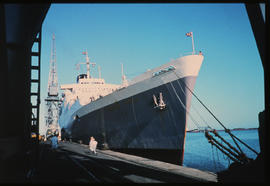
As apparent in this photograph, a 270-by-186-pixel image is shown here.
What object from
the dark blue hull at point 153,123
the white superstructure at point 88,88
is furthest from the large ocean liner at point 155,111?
the white superstructure at point 88,88

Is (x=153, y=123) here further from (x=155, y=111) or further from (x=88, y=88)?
(x=88, y=88)

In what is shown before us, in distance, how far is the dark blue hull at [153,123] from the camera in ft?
41.1

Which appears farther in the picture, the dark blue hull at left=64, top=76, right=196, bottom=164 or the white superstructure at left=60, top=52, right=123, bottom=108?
the white superstructure at left=60, top=52, right=123, bottom=108

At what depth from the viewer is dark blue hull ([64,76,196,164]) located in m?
12.5

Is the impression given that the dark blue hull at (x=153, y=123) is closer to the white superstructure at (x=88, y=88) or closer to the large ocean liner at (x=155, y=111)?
the large ocean liner at (x=155, y=111)

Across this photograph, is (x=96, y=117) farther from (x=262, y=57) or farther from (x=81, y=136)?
(x=262, y=57)

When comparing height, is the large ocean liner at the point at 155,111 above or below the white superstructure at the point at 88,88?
below

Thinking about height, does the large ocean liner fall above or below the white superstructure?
below

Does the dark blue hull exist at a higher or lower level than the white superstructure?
lower

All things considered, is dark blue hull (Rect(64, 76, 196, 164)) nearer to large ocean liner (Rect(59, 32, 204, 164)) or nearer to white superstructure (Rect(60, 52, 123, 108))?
large ocean liner (Rect(59, 32, 204, 164))

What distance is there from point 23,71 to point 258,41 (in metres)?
4.57

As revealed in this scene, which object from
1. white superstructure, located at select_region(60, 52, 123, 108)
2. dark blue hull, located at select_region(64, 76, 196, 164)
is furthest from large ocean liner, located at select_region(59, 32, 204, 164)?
white superstructure, located at select_region(60, 52, 123, 108)

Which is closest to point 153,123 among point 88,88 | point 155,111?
point 155,111

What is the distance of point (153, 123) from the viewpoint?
1318 cm
